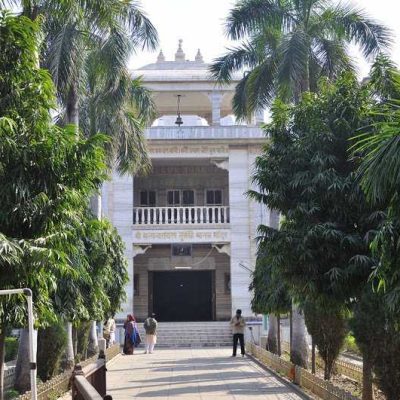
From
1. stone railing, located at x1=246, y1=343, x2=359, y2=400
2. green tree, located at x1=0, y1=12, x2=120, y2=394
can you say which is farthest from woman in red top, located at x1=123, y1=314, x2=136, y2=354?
green tree, located at x1=0, y1=12, x2=120, y2=394

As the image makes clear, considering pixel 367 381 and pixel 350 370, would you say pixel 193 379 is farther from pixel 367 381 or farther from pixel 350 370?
pixel 367 381

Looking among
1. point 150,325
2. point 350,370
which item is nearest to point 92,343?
point 150,325

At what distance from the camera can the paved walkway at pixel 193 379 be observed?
13688mm

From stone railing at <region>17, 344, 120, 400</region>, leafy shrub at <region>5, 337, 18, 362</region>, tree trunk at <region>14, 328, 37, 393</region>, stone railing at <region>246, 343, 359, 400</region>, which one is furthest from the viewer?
leafy shrub at <region>5, 337, 18, 362</region>

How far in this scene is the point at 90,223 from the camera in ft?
33.6

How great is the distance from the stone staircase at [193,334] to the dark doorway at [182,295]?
2.89 metres

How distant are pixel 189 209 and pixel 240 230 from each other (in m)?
2.60

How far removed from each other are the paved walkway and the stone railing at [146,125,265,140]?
12.5 metres

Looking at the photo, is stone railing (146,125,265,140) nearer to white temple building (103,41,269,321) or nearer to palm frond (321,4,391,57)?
white temple building (103,41,269,321)

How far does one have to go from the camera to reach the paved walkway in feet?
44.9

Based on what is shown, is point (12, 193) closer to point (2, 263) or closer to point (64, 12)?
point (2, 263)

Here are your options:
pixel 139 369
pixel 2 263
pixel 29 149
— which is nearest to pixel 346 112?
pixel 29 149

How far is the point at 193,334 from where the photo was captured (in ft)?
106

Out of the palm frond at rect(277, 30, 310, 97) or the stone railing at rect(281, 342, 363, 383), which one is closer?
the stone railing at rect(281, 342, 363, 383)
